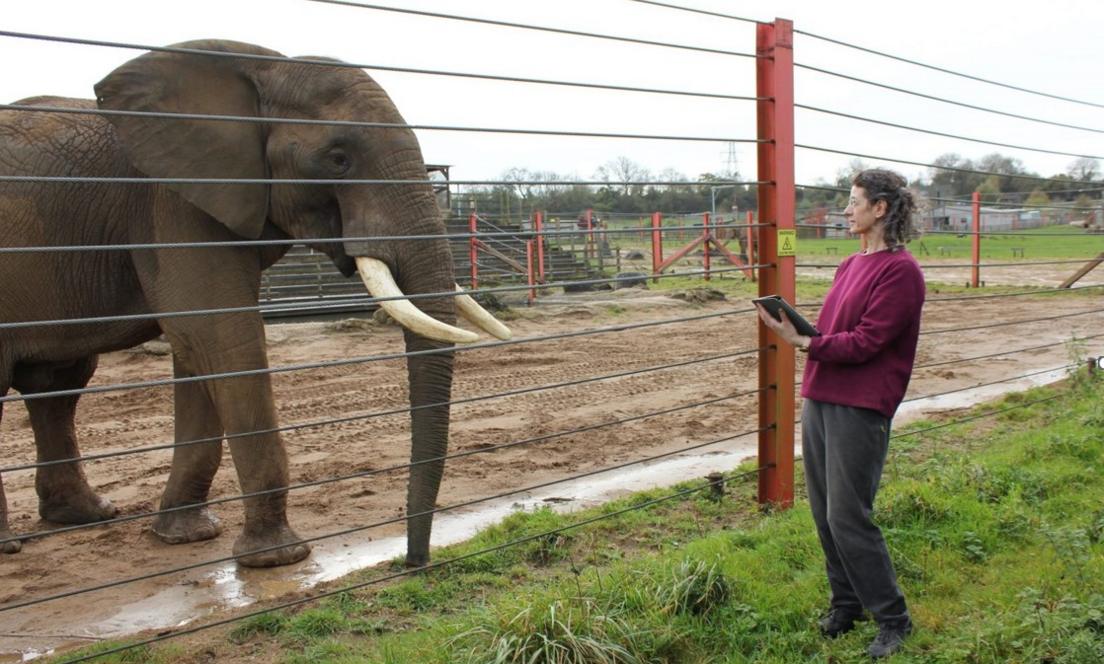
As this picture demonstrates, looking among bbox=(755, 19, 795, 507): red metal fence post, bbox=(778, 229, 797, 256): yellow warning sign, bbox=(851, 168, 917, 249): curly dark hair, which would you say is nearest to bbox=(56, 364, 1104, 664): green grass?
bbox=(755, 19, 795, 507): red metal fence post

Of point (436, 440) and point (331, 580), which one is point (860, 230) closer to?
point (436, 440)

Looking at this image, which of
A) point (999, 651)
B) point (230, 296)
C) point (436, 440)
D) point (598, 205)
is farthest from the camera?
point (598, 205)

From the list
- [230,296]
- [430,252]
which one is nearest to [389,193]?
[430,252]

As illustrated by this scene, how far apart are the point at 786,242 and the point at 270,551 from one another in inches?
128

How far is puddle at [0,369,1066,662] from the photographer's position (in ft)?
15.0

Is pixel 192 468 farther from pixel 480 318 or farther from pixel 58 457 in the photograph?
pixel 480 318

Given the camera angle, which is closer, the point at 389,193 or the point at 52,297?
the point at 389,193

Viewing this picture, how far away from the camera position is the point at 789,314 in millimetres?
3693

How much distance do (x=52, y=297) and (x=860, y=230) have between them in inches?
180

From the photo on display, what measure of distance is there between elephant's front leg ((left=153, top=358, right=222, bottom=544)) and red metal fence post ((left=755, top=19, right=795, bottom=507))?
10.7 feet

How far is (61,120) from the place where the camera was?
5.75 metres

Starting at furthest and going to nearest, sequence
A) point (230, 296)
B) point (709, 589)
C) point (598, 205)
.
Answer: point (598, 205) < point (230, 296) < point (709, 589)

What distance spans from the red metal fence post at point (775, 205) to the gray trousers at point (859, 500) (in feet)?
4.99

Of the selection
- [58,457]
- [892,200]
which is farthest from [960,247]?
[892,200]
